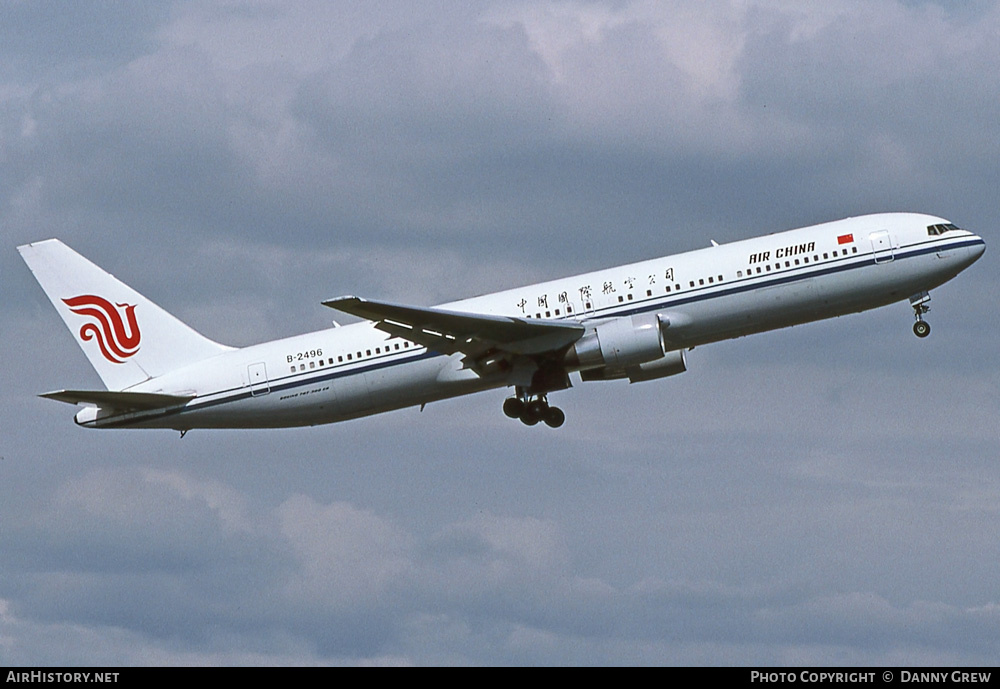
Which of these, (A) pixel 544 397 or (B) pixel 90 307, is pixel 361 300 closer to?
(A) pixel 544 397

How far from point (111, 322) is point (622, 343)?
21.8 meters

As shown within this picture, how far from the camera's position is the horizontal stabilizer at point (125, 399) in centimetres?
5344

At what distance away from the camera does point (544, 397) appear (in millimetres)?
56000

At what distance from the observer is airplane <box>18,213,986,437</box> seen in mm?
50344

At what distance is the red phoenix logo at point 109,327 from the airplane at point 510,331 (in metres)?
0.06

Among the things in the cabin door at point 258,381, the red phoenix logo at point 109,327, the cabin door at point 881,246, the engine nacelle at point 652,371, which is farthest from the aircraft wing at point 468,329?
the red phoenix logo at point 109,327

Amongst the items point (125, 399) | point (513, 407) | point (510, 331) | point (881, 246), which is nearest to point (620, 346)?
point (510, 331)

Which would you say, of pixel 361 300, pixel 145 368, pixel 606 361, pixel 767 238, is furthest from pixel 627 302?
pixel 145 368

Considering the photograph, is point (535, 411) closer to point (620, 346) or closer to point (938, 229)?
point (620, 346)

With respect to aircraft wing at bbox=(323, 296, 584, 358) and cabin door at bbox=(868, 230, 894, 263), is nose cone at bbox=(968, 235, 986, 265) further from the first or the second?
aircraft wing at bbox=(323, 296, 584, 358)

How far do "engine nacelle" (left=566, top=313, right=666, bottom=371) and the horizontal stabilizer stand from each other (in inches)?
611

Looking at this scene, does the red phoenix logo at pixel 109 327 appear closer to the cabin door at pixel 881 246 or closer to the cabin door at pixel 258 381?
the cabin door at pixel 258 381
